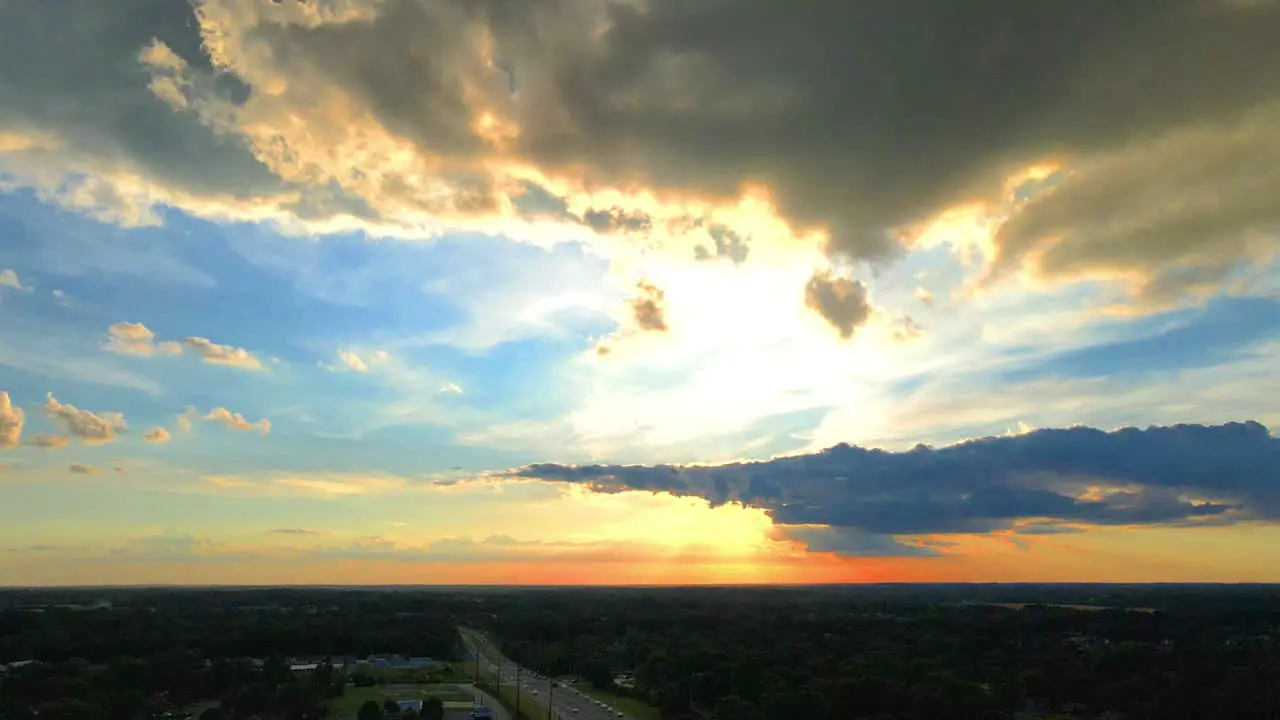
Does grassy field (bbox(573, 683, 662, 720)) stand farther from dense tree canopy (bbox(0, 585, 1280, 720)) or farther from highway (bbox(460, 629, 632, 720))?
dense tree canopy (bbox(0, 585, 1280, 720))

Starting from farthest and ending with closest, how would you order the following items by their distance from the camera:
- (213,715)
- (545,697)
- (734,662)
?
(734,662) < (545,697) < (213,715)

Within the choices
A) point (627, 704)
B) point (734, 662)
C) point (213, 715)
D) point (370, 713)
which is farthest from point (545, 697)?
point (213, 715)

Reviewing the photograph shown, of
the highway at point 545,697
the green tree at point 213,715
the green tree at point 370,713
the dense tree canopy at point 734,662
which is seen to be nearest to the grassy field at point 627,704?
the highway at point 545,697

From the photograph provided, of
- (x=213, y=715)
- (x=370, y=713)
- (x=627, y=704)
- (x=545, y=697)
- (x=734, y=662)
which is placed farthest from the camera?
(x=734, y=662)

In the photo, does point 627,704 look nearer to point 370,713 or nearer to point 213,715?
point 370,713

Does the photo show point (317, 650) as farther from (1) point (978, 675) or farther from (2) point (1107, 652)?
(2) point (1107, 652)
